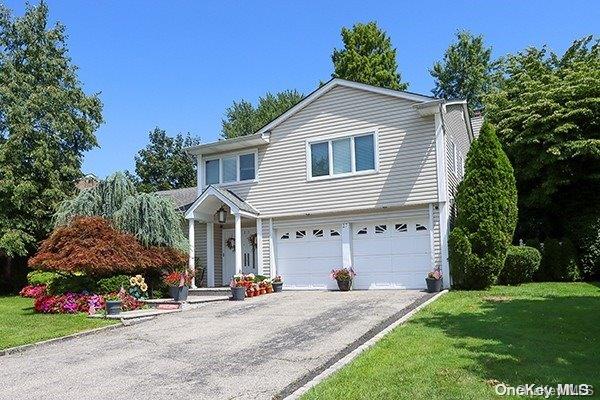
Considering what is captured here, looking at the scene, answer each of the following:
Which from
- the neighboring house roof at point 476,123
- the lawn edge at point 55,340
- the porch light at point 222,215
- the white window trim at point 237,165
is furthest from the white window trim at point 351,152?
the neighboring house roof at point 476,123

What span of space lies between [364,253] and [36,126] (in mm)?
17133

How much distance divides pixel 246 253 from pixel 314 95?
6098 mm

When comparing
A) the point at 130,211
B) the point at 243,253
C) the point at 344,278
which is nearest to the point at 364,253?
the point at 344,278

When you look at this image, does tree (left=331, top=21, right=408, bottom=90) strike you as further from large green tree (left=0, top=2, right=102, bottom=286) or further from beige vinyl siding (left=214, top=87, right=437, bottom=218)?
beige vinyl siding (left=214, top=87, right=437, bottom=218)

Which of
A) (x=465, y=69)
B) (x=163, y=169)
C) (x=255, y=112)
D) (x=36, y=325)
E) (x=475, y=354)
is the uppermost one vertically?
(x=465, y=69)

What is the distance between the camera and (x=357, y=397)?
5258 mm

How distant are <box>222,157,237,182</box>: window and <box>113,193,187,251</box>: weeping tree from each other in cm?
285

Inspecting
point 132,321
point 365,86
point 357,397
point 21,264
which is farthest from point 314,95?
point 21,264

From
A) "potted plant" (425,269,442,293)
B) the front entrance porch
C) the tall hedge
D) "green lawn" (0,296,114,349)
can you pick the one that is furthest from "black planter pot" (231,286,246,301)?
the tall hedge

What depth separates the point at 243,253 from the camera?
1839cm

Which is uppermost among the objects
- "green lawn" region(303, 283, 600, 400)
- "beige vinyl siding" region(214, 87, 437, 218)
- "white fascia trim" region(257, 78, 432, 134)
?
"white fascia trim" region(257, 78, 432, 134)

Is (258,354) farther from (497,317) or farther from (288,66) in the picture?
(288,66)

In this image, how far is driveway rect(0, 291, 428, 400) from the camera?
623cm

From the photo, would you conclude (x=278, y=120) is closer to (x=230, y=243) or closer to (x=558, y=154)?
(x=230, y=243)
